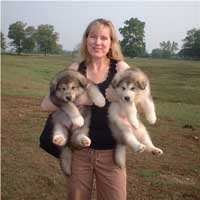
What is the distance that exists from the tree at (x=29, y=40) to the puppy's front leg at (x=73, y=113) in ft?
254

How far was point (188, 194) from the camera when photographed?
20.3ft

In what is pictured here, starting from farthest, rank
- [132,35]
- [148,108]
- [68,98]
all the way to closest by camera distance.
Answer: [132,35] → [148,108] → [68,98]

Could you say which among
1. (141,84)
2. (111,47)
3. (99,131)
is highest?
(111,47)

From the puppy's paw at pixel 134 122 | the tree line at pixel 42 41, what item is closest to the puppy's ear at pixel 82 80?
the puppy's paw at pixel 134 122

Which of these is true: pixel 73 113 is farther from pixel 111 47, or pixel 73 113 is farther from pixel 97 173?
pixel 111 47

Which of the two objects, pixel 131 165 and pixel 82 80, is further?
pixel 131 165

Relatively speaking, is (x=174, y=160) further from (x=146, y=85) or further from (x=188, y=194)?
(x=146, y=85)

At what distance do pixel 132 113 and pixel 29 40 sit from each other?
77.7m

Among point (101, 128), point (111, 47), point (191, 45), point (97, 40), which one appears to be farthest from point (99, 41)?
A: point (191, 45)

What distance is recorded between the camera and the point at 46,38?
77875 mm

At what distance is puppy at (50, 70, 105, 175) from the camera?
11.8ft

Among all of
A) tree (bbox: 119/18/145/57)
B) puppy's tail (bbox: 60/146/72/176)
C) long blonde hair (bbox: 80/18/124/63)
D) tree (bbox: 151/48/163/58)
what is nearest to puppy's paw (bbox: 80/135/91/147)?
puppy's tail (bbox: 60/146/72/176)

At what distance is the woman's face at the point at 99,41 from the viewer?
12.0 feet

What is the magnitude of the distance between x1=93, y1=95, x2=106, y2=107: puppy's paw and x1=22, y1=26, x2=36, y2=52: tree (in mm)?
77618
